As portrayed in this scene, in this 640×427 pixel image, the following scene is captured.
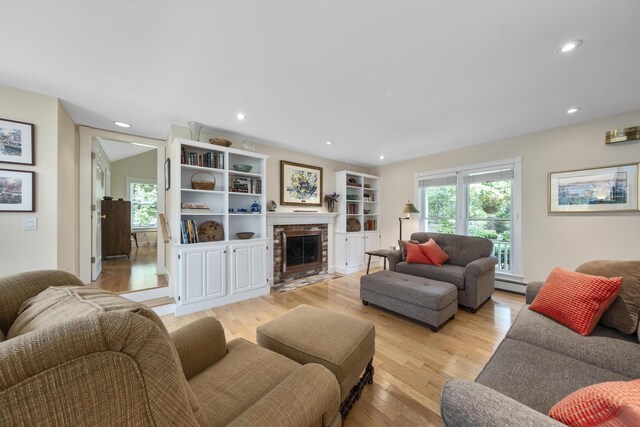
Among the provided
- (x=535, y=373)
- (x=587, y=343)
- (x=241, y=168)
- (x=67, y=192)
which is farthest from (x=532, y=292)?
(x=67, y=192)

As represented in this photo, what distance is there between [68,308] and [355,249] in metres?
4.64

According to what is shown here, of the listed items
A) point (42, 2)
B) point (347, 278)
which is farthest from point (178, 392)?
point (347, 278)

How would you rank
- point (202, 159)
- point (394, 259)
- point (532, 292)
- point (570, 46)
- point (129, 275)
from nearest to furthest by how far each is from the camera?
point (570, 46) < point (532, 292) < point (202, 159) < point (394, 259) < point (129, 275)

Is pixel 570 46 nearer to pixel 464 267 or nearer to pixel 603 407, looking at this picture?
pixel 603 407

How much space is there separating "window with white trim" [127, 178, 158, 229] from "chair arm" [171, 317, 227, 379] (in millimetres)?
6928

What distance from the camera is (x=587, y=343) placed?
134cm

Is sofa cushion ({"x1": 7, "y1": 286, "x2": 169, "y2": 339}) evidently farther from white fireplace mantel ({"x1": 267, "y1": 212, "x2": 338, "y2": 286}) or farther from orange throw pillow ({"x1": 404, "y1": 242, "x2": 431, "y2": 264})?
orange throw pillow ({"x1": 404, "y1": 242, "x2": 431, "y2": 264})

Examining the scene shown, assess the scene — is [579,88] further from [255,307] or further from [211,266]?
[211,266]

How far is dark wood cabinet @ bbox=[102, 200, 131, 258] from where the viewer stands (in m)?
5.38

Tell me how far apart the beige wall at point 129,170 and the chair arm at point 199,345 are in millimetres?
7342

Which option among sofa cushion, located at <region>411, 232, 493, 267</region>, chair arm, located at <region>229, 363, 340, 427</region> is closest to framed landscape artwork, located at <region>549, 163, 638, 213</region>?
sofa cushion, located at <region>411, 232, 493, 267</region>

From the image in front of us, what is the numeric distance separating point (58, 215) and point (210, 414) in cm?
278

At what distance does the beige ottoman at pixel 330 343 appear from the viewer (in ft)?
4.33

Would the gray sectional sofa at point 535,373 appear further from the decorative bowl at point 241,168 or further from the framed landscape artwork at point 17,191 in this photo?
the framed landscape artwork at point 17,191
